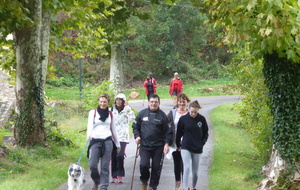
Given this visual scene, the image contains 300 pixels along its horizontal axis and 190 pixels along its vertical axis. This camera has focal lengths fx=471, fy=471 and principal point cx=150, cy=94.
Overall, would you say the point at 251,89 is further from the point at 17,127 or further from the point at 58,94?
the point at 58,94

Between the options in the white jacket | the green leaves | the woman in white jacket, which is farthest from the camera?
the white jacket

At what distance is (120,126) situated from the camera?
35.1 feet

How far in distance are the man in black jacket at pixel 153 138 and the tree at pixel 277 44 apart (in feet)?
6.29

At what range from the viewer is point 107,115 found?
29.4 feet

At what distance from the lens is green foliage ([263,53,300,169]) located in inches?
345

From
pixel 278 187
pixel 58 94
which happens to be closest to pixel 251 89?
pixel 278 187

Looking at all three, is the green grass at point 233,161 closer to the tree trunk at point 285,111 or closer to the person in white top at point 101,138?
the tree trunk at point 285,111

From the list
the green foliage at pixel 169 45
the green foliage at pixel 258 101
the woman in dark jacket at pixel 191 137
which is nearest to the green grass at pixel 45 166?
the green foliage at pixel 258 101

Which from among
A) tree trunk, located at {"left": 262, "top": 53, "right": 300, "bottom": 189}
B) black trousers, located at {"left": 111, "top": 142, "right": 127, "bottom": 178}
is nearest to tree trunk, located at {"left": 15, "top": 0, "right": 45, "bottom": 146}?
black trousers, located at {"left": 111, "top": 142, "right": 127, "bottom": 178}

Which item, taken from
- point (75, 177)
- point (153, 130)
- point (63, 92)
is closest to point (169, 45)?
point (63, 92)

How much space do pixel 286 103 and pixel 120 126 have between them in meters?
3.77

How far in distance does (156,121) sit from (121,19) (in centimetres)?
1495

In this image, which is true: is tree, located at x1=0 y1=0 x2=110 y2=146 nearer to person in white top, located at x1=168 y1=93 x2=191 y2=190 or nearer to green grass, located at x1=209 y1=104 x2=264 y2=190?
person in white top, located at x1=168 y1=93 x2=191 y2=190

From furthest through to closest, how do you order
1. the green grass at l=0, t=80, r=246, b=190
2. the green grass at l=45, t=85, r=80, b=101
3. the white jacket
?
1. the green grass at l=45, t=85, r=80, b=101
2. the white jacket
3. the green grass at l=0, t=80, r=246, b=190
